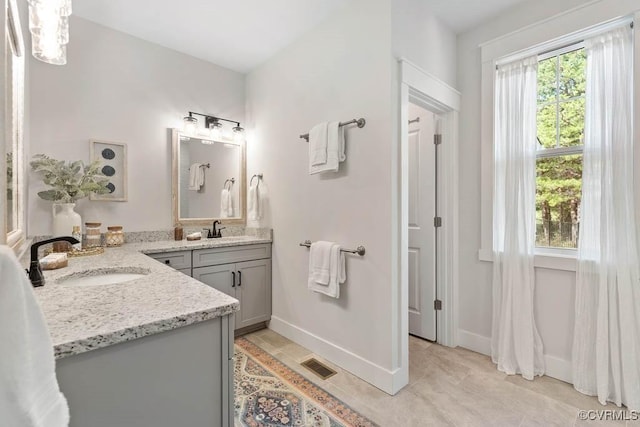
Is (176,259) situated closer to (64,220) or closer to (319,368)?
(64,220)

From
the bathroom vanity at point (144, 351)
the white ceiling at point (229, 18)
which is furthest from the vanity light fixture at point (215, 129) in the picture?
the bathroom vanity at point (144, 351)

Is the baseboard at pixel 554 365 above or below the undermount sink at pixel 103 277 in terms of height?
below

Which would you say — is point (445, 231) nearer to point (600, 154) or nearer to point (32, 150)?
point (600, 154)

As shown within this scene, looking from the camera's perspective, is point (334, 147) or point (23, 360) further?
point (334, 147)

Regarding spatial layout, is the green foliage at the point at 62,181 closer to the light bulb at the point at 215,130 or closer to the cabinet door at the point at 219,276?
the cabinet door at the point at 219,276

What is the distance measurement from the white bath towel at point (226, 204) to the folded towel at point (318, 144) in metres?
1.24

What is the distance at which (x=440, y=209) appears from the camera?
2633 mm

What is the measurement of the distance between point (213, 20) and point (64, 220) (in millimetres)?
1873

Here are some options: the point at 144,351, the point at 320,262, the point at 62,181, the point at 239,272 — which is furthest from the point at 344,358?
the point at 62,181

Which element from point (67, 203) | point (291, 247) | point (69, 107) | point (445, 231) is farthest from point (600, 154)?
point (69, 107)

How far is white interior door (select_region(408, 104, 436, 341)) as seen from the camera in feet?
8.76

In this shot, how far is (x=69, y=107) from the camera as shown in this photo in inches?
90.8

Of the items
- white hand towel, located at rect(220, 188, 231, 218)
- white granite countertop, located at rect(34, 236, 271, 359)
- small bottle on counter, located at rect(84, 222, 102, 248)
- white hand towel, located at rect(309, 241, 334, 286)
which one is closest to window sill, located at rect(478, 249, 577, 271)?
white hand towel, located at rect(309, 241, 334, 286)

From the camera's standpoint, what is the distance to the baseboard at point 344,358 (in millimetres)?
1935
